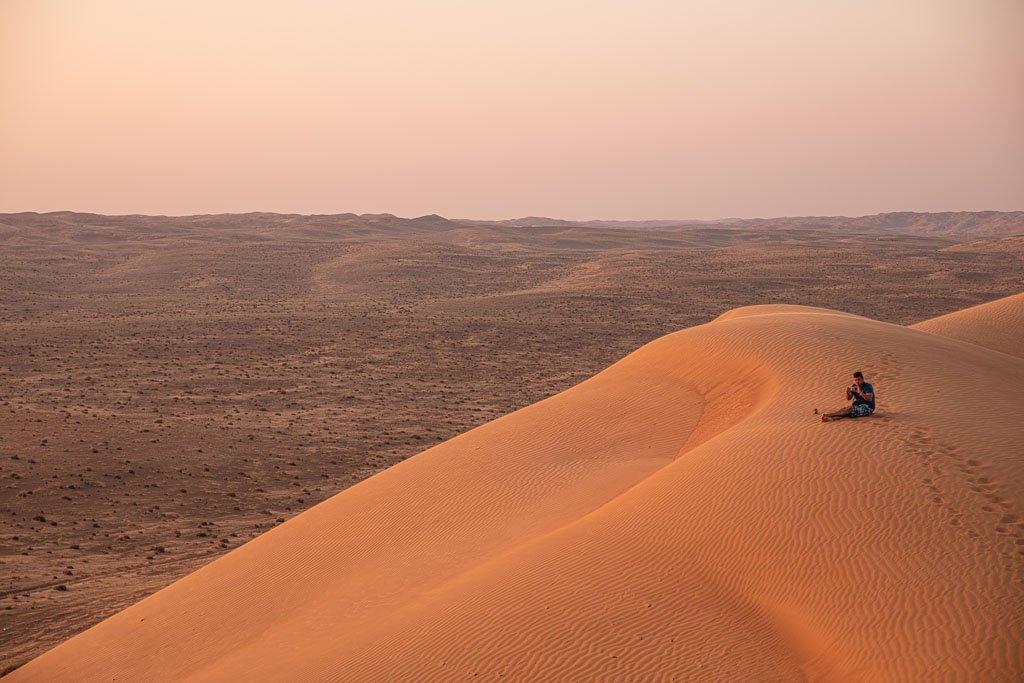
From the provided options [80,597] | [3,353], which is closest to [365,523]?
[80,597]

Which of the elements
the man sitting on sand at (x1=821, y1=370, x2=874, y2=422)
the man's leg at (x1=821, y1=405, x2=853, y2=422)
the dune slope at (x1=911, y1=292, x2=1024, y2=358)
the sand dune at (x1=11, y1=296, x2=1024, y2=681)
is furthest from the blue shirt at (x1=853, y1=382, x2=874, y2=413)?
the dune slope at (x1=911, y1=292, x2=1024, y2=358)

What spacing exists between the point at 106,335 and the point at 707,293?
36.9 meters

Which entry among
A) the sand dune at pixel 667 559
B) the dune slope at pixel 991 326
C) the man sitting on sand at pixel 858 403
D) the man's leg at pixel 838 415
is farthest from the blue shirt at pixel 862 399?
the dune slope at pixel 991 326

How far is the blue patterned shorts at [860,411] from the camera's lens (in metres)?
11.9

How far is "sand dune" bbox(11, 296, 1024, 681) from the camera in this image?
304 inches

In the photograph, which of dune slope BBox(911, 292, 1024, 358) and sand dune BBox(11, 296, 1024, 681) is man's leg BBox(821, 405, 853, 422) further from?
dune slope BBox(911, 292, 1024, 358)

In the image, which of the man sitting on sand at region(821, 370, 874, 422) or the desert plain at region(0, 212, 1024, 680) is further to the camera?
the man sitting on sand at region(821, 370, 874, 422)

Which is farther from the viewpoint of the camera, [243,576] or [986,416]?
[243,576]

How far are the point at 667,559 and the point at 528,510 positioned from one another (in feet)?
11.8

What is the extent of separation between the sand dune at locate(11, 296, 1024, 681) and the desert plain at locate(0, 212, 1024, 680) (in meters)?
0.04

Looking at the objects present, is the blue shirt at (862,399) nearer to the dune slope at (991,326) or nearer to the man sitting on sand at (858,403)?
the man sitting on sand at (858,403)

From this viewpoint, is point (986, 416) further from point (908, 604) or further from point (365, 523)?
point (365, 523)

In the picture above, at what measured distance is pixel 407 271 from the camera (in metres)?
69.8

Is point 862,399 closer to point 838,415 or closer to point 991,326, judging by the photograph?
point 838,415
